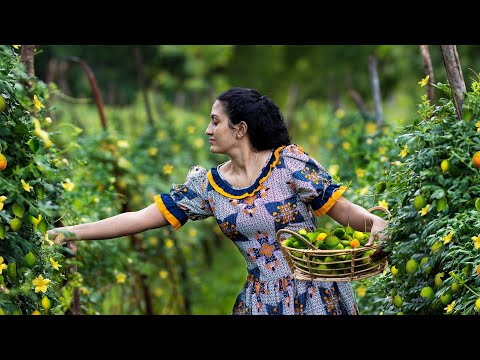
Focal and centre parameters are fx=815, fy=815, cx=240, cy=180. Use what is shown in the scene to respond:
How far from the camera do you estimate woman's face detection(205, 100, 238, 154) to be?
332cm

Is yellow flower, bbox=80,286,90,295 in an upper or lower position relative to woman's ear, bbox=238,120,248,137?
lower

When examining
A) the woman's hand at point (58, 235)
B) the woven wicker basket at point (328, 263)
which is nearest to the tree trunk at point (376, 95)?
the woven wicker basket at point (328, 263)

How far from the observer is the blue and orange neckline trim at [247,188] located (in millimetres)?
3291

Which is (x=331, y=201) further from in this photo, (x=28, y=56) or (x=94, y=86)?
(x=94, y=86)

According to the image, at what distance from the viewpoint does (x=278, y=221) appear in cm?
324

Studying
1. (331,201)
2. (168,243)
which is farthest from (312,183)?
(168,243)

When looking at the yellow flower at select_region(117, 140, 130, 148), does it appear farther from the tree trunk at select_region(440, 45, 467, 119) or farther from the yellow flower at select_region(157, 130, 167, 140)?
the tree trunk at select_region(440, 45, 467, 119)

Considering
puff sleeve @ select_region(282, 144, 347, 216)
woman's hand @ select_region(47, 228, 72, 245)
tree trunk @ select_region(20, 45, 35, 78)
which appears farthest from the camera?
tree trunk @ select_region(20, 45, 35, 78)

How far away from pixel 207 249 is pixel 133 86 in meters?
8.85

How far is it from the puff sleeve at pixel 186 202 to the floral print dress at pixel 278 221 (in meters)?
0.06

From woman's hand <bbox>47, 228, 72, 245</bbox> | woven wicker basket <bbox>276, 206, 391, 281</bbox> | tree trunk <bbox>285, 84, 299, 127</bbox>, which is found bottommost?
woven wicker basket <bbox>276, 206, 391, 281</bbox>

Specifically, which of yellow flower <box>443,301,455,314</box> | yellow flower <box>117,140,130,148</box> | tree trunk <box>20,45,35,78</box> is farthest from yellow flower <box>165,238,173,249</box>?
yellow flower <box>443,301,455,314</box>

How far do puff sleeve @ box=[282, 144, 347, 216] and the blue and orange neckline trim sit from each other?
2.0 inches

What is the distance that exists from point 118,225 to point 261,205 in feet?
1.96
